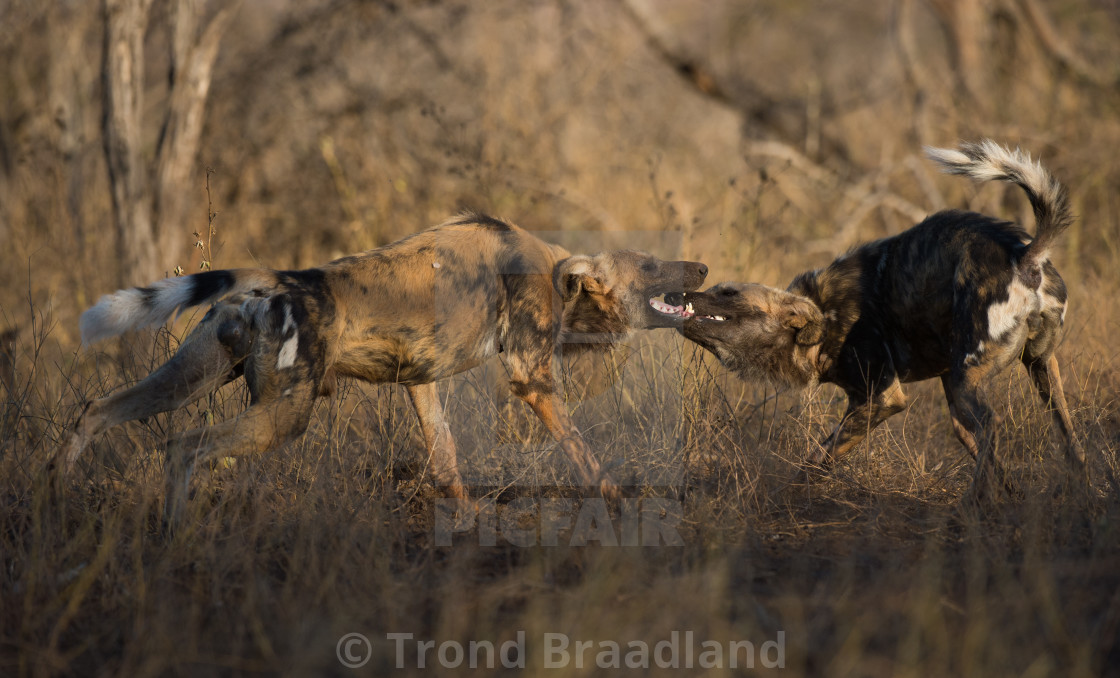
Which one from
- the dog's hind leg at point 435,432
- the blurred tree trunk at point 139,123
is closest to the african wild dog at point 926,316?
the dog's hind leg at point 435,432

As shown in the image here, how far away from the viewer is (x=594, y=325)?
511 cm

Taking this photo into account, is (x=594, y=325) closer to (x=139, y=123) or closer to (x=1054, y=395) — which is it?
(x=1054, y=395)

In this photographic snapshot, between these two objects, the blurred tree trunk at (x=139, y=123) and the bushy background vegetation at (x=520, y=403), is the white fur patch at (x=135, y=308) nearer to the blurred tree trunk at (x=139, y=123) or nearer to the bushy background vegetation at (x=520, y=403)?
the bushy background vegetation at (x=520, y=403)

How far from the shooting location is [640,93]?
1260 cm

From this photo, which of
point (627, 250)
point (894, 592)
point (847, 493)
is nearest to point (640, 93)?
point (627, 250)

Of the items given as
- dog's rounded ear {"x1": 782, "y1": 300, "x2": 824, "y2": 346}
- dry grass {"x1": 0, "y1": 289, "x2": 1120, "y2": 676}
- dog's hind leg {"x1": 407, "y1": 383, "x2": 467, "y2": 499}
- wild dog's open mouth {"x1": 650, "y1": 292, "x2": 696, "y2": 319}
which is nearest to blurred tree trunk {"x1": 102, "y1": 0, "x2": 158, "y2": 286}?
dry grass {"x1": 0, "y1": 289, "x2": 1120, "y2": 676}

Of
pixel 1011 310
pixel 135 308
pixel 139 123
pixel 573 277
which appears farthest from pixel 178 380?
pixel 139 123

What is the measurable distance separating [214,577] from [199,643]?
0.40m

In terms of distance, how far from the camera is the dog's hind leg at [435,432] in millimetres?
4523

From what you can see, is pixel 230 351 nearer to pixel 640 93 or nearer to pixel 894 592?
pixel 894 592

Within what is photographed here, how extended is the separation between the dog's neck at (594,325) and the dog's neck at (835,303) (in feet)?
3.48

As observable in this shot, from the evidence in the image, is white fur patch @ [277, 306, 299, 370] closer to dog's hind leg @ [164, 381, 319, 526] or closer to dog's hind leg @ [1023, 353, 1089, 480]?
dog's hind leg @ [164, 381, 319, 526]

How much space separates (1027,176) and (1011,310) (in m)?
0.60

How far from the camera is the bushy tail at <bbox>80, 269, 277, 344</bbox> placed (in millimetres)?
3518
